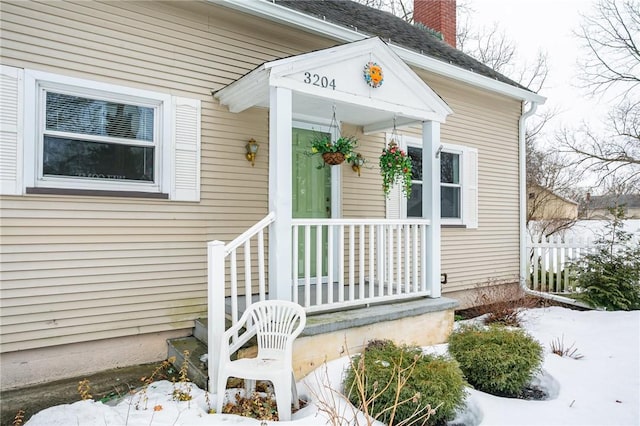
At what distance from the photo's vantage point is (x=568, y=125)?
1442 cm

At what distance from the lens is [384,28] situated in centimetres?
670

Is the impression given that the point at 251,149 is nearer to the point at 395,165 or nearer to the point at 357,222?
the point at 357,222

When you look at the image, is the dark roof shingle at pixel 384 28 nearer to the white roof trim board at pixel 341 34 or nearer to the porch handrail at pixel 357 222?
the white roof trim board at pixel 341 34

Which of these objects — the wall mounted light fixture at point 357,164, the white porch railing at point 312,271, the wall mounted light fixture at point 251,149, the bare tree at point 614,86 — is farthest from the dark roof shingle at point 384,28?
the bare tree at point 614,86

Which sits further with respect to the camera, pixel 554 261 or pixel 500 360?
pixel 554 261

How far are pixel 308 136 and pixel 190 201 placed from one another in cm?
179

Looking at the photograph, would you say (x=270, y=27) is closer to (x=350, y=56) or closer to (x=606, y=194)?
(x=350, y=56)

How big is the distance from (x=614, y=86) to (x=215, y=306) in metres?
15.8

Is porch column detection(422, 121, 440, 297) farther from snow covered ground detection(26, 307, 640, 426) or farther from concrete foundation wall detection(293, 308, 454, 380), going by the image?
snow covered ground detection(26, 307, 640, 426)

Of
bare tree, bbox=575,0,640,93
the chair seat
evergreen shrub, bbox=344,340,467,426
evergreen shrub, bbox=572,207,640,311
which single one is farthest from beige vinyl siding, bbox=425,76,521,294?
bare tree, bbox=575,0,640,93

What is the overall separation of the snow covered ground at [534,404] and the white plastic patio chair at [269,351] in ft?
0.62

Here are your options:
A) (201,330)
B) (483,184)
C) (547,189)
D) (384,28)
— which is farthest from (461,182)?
(547,189)

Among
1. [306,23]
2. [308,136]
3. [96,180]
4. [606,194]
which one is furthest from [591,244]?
[606,194]

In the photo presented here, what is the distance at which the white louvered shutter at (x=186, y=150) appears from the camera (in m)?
4.12
